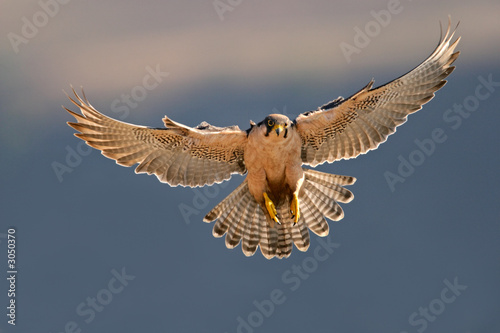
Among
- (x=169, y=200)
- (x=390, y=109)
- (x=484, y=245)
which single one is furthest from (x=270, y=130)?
(x=484, y=245)

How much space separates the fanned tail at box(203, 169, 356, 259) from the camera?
1688cm

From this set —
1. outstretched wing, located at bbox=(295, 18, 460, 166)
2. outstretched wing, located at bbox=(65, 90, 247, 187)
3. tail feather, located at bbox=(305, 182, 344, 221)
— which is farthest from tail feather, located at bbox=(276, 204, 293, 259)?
outstretched wing, located at bbox=(295, 18, 460, 166)

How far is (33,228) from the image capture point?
208 feet

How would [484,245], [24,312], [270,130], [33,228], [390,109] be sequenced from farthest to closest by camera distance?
[484,245]
[33,228]
[24,312]
[390,109]
[270,130]

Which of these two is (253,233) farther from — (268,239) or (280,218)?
(280,218)

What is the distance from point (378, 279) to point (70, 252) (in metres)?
21.9

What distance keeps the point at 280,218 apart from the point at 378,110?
266 centimetres

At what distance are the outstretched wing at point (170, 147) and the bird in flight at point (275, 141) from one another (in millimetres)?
17

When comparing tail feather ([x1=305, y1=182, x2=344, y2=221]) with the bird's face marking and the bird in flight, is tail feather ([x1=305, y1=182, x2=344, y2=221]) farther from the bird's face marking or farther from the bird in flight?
the bird's face marking

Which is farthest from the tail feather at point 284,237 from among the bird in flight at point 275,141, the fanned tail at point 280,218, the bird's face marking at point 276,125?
the bird's face marking at point 276,125

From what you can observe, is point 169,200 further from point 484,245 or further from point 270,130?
point 270,130

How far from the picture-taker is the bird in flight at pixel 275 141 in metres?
15.6

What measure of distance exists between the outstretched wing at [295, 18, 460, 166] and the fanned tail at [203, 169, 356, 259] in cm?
105

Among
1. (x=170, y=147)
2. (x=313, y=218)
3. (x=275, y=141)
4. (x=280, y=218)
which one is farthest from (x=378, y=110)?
(x=170, y=147)
